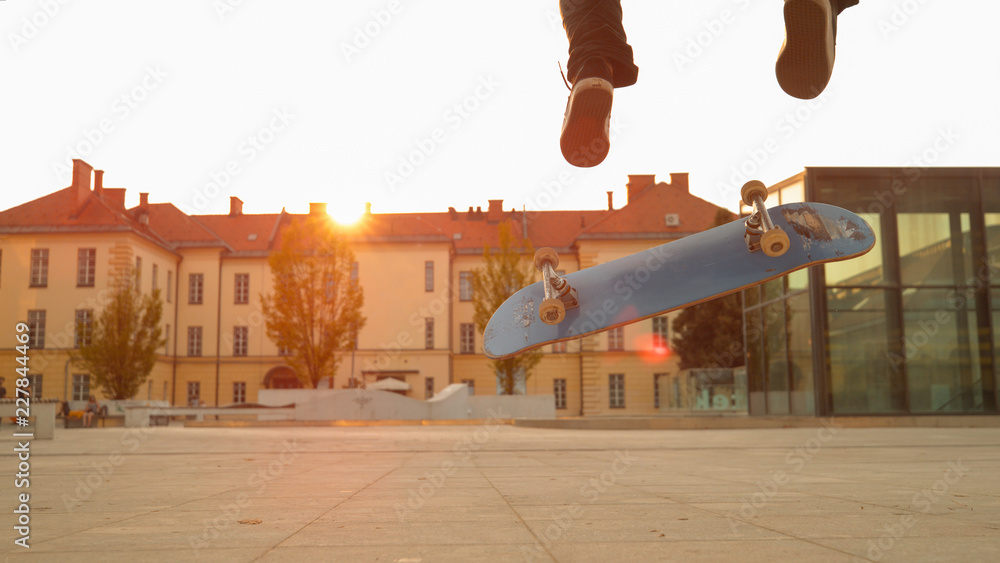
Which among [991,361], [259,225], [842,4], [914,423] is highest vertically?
[259,225]

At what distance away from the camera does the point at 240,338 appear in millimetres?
43875

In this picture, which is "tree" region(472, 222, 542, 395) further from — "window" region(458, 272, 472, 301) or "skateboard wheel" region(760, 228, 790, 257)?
"skateboard wheel" region(760, 228, 790, 257)

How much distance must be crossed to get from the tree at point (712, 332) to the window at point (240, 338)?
74.5 feet

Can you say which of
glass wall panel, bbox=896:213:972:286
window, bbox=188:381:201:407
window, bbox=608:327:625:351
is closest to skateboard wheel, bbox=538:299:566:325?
glass wall panel, bbox=896:213:972:286

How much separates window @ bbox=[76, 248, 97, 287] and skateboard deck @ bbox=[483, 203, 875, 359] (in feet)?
133

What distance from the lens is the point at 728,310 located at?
36.9 meters

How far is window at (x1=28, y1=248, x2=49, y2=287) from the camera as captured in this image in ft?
130

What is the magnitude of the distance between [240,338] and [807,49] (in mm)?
Result: 43809

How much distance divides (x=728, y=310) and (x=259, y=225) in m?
27.3

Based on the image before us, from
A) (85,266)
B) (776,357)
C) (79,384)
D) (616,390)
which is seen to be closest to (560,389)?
(616,390)

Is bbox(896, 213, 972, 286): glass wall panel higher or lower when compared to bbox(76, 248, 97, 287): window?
lower

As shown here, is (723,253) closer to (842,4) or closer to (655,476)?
(842,4)

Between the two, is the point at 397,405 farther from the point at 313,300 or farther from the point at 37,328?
A: the point at 37,328

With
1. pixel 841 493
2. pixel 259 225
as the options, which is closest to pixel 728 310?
pixel 259 225
